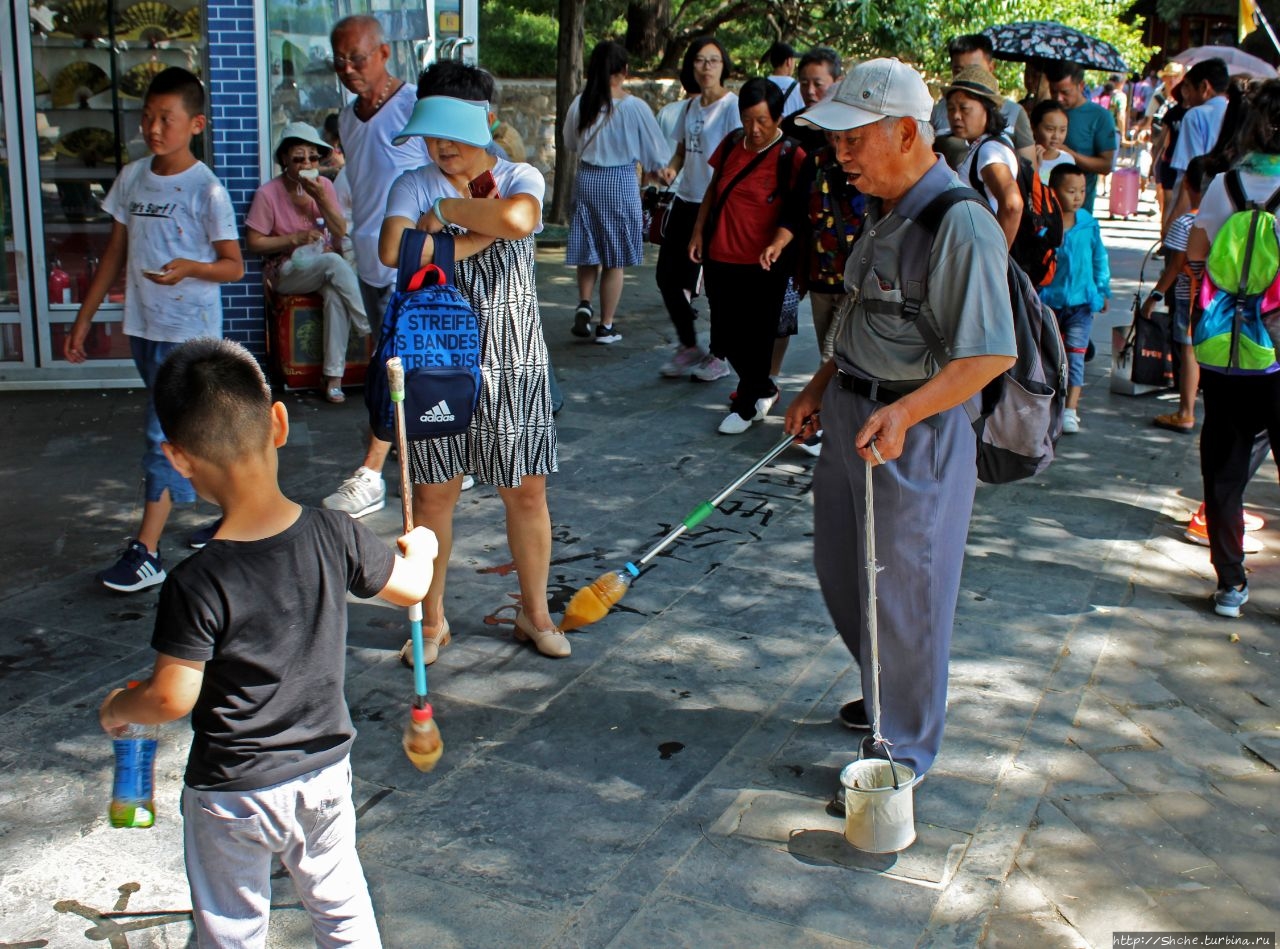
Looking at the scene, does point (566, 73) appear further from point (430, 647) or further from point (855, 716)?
point (855, 716)

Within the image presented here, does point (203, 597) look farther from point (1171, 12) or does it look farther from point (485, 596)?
point (1171, 12)

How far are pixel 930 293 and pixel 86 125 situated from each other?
242 inches

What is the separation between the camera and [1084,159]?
854 cm

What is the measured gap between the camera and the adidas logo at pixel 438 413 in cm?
394

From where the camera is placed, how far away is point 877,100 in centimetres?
327

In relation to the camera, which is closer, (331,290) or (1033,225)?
(1033,225)

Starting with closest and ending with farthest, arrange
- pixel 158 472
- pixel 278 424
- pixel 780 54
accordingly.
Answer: pixel 278 424
pixel 158 472
pixel 780 54

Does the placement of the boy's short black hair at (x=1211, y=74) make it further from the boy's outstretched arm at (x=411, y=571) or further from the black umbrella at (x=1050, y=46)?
the boy's outstretched arm at (x=411, y=571)

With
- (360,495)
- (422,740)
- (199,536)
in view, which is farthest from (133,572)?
(422,740)

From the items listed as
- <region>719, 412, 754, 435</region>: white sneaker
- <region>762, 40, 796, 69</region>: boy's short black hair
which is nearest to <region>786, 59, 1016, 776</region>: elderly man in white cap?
<region>719, 412, 754, 435</region>: white sneaker

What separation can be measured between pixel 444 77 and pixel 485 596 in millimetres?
1868

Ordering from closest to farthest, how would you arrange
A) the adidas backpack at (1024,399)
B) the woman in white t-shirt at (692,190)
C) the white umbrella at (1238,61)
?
the adidas backpack at (1024,399) < the woman in white t-shirt at (692,190) < the white umbrella at (1238,61)

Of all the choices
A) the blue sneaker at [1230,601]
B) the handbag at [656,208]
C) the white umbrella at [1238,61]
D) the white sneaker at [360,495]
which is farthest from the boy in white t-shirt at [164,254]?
the white umbrella at [1238,61]

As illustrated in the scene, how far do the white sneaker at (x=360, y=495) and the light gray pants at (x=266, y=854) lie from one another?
10.8ft
